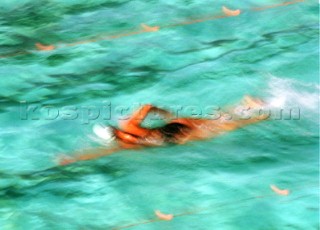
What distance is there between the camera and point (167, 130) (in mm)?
2051

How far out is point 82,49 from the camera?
245 centimetres

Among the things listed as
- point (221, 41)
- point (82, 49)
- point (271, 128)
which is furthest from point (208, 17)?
point (271, 128)

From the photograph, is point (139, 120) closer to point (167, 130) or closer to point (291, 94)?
point (167, 130)

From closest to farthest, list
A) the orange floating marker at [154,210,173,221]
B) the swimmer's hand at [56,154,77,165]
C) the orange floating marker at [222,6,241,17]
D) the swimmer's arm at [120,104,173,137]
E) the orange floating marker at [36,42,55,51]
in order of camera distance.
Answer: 1. the orange floating marker at [154,210,173,221]
2. the swimmer's hand at [56,154,77,165]
3. the swimmer's arm at [120,104,173,137]
4. the orange floating marker at [36,42,55,51]
5. the orange floating marker at [222,6,241,17]

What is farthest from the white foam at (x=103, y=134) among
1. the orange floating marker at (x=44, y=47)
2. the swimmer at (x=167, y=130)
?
the orange floating marker at (x=44, y=47)

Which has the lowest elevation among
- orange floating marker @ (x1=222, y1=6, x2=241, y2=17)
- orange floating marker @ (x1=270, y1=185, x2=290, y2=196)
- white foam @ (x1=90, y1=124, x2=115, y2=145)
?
orange floating marker @ (x1=270, y1=185, x2=290, y2=196)

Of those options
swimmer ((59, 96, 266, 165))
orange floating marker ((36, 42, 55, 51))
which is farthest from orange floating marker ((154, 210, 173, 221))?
orange floating marker ((36, 42, 55, 51))

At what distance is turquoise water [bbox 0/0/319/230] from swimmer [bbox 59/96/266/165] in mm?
34

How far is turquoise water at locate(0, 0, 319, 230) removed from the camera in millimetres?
1786

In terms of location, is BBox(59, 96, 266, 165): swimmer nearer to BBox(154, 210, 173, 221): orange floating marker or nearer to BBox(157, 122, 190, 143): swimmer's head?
BBox(157, 122, 190, 143): swimmer's head

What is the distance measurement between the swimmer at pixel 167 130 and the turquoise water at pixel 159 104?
0.03m

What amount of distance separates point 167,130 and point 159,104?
0.44 feet

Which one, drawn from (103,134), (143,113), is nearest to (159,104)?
(143,113)

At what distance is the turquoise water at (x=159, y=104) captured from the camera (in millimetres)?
1786
